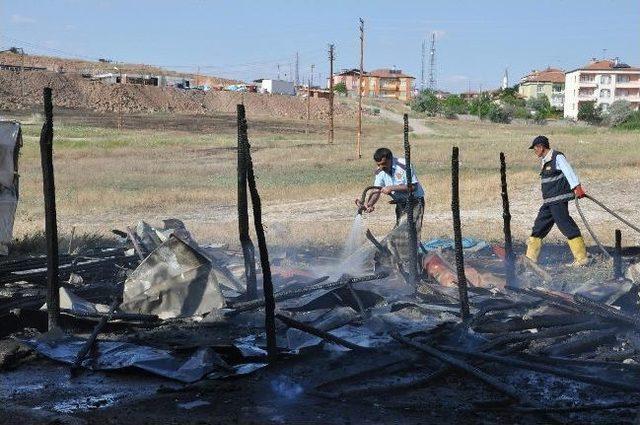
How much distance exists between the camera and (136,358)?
7.18 metres

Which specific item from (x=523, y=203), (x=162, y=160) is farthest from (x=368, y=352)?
(x=162, y=160)

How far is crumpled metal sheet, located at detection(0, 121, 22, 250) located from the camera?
1215 centimetres

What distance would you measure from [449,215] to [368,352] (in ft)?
40.9

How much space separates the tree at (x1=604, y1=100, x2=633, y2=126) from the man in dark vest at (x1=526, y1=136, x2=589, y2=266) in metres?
74.4

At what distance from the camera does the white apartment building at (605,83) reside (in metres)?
126

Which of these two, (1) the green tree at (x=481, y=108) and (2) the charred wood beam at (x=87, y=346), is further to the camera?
(1) the green tree at (x=481, y=108)

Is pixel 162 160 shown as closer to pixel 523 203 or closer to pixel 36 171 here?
pixel 36 171

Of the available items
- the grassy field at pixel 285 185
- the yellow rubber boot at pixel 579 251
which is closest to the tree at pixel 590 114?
the grassy field at pixel 285 185

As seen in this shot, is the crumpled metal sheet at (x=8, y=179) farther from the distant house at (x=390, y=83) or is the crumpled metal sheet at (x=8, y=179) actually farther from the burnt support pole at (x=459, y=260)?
the distant house at (x=390, y=83)

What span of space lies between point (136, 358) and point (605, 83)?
425 feet

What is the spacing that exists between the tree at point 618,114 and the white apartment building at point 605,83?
35.5 m

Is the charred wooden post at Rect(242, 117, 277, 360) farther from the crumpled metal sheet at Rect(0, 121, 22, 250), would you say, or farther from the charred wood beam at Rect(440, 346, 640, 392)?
the crumpled metal sheet at Rect(0, 121, 22, 250)

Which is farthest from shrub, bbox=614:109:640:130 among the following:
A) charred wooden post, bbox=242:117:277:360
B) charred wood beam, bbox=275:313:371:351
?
charred wooden post, bbox=242:117:277:360

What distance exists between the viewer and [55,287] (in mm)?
7824
